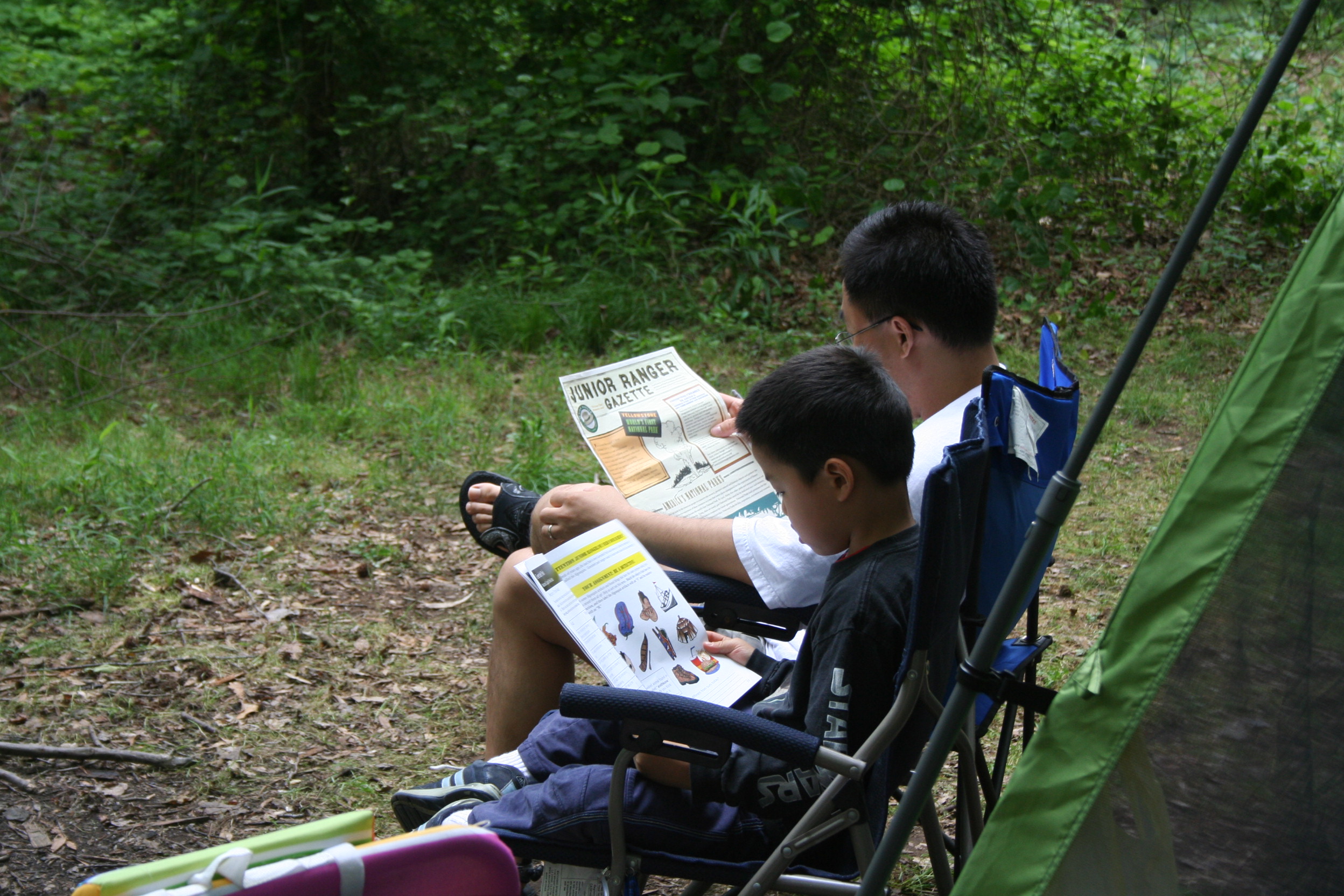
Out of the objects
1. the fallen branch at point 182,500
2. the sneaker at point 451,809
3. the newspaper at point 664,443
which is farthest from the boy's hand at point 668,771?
the fallen branch at point 182,500

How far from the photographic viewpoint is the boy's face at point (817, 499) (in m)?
1.86

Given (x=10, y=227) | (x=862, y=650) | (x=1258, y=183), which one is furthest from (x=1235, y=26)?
(x=10, y=227)

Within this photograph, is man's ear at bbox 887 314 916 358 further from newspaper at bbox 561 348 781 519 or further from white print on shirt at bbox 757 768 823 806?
white print on shirt at bbox 757 768 823 806

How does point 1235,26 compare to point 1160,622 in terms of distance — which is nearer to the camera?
point 1160,622

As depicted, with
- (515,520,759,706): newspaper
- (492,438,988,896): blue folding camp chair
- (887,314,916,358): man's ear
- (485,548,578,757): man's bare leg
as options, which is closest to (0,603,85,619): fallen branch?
(485,548,578,757): man's bare leg

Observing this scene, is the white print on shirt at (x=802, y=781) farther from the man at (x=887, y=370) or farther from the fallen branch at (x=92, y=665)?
the fallen branch at (x=92, y=665)

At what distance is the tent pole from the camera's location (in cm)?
114

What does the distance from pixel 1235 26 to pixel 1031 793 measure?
809cm

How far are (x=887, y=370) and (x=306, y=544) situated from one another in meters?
2.99

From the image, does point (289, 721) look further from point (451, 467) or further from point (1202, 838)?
point (1202, 838)

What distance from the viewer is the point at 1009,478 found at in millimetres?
1861

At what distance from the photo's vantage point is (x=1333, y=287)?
47.1 inches

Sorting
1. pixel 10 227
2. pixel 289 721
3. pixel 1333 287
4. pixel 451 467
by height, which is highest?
pixel 10 227

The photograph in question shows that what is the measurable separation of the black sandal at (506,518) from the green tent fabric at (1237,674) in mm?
1582
